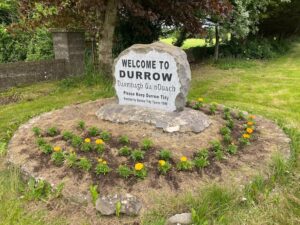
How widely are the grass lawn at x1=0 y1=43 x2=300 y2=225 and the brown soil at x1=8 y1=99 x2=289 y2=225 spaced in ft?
0.55

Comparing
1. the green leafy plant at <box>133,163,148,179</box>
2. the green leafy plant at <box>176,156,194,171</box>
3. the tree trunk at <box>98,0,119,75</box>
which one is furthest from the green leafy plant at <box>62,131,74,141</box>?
the tree trunk at <box>98,0,119,75</box>

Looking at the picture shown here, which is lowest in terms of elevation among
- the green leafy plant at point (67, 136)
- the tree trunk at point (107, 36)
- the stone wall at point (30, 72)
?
the green leafy plant at point (67, 136)

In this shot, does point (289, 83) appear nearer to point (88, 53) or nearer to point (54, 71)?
point (88, 53)

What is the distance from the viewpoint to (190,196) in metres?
3.63

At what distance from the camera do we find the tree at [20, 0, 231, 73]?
771cm

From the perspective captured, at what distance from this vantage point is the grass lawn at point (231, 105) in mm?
3480

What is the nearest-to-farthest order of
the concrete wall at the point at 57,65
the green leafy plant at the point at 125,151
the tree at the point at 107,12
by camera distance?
the green leafy plant at the point at 125,151, the tree at the point at 107,12, the concrete wall at the point at 57,65

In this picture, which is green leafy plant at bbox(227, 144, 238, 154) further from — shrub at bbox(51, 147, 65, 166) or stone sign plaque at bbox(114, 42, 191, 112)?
shrub at bbox(51, 147, 65, 166)

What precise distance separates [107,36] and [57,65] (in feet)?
5.36

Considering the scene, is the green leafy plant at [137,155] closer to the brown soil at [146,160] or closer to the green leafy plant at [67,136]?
the brown soil at [146,160]

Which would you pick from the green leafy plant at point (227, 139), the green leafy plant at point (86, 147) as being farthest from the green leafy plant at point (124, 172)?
the green leafy plant at point (227, 139)

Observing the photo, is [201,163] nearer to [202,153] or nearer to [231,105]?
[202,153]

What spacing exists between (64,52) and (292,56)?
9981 mm

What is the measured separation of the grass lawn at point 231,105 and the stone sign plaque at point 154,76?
1.61m
